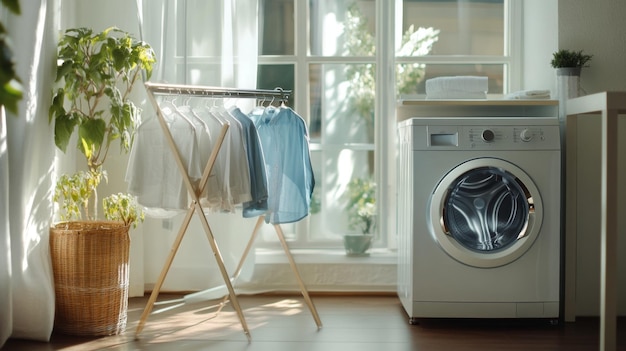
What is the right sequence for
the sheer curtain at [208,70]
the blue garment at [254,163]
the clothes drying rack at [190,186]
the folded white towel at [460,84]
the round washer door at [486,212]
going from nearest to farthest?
the clothes drying rack at [190,186], the blue garment at [254,163], the round washer door at [486,212], the folded white towel at [460,84], the sheer curtain at [208,70]

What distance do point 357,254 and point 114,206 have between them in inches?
57.3

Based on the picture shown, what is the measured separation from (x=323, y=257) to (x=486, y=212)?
107 cm

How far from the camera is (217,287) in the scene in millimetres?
3830

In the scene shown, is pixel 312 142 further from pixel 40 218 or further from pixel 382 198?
pixel 40 218

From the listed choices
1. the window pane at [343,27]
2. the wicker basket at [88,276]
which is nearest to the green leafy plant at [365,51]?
the window pane at [343,27]

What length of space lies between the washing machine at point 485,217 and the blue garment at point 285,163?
48 cm

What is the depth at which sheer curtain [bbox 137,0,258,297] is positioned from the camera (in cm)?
383

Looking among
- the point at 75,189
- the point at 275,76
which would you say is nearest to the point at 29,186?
the point at 75,189

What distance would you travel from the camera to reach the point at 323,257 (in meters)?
3.98

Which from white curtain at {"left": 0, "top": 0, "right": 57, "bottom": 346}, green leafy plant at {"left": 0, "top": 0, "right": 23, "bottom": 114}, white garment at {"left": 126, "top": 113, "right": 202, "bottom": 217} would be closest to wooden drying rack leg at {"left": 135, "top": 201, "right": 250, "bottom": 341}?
white garment at {"left": 126, "top": 113, "right": 202, "bottom": 217}

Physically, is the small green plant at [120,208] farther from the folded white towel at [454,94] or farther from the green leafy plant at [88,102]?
the folded white towel at [454,94]

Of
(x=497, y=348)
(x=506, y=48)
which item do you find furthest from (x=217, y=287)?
(x=506, y=48)

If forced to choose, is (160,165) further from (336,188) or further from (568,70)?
(568,70)

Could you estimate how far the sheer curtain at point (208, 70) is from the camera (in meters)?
3.83
